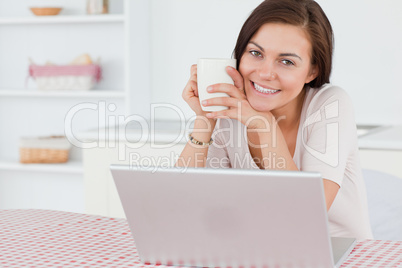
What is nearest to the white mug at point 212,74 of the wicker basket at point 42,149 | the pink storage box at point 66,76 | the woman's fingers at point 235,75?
the woman's fingers at point 235,75

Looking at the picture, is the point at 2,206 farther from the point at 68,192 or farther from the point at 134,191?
the point at 134,191

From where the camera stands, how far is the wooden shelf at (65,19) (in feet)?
10.1

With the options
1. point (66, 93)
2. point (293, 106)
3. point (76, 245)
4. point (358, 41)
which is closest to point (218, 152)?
point (293, 106)

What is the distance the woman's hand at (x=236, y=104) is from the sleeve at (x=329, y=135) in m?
0.14

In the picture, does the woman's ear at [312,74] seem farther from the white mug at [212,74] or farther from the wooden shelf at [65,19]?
the wooden shelf at [65,19]

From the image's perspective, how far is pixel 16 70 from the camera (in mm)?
3561

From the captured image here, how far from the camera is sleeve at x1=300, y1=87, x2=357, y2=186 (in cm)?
143

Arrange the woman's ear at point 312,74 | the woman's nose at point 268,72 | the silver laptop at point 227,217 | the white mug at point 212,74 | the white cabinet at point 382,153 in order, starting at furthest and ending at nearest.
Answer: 1. the white cabinet at point 382,153
2. the woman's ear at point 312,74
3. the woman's nose at point 268,72
4. the white mug at point 212,74
5. the silver laptop at point 227,217

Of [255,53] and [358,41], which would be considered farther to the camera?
[358,41]

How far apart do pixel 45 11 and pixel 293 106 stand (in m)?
1.96

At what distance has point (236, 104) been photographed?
1.40 metres

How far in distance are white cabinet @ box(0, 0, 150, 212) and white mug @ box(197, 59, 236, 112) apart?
166cm

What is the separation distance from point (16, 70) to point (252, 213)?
2.91 meters

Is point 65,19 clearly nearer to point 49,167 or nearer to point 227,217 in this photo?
point 49,167
